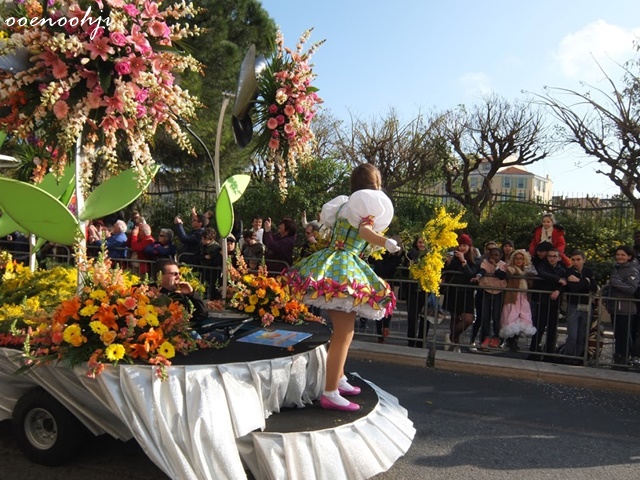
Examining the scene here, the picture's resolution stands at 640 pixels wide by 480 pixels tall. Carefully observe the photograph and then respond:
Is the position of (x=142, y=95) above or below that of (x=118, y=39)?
below

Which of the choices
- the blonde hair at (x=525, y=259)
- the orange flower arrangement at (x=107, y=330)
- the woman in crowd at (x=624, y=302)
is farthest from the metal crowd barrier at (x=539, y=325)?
the orange flower arrangement at (x=107, y=330)

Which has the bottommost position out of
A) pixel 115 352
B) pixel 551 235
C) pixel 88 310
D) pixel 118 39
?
pixel 115 352

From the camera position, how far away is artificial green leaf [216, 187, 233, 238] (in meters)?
5.44

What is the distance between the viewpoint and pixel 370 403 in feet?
13.4

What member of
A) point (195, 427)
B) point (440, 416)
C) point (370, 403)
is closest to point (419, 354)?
point (440, 416)

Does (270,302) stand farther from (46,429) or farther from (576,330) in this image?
(576,330)

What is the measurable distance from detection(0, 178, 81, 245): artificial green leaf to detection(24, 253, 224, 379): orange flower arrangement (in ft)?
1.49

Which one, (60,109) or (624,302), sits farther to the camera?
(624,302)

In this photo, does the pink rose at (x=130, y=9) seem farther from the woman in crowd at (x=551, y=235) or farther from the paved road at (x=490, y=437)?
the woman in crowd at (x=551, y=235)

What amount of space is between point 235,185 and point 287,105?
4.03 feet

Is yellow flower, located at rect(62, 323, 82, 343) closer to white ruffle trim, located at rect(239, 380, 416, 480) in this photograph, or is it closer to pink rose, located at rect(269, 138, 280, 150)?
white ruffle trim, located at rect(239, 380, 416, 480)

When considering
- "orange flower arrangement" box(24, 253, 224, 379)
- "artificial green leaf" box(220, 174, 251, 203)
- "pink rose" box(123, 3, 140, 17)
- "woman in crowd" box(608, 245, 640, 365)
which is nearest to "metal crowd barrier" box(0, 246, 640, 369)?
"woman in crowd" box(608, 245, 640, 365)

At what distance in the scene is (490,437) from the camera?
469 cm

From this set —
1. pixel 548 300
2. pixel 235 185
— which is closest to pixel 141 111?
pixel 235 185
